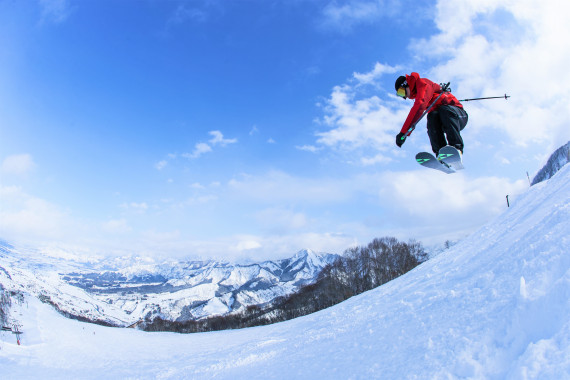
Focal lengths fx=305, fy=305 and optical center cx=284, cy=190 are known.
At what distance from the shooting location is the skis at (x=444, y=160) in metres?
6.25

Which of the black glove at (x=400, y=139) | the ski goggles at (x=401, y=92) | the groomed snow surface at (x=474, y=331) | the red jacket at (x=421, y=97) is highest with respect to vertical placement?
the ski goggles at (x=401, y=92)

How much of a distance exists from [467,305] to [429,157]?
175 inches

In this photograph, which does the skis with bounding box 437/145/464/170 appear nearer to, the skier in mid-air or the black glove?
the skier in mid-air

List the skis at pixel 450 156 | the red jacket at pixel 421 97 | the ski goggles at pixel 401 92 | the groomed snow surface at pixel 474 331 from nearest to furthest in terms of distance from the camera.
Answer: the groomed snow surface at pixel 474 331, the skis at pixel 450 156, the red jacket at pixel 421 97, the ski goggles at pixel 401 92

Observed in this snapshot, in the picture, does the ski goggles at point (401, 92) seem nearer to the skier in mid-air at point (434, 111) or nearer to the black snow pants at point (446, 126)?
the skier in mid-air at point (434, 111)

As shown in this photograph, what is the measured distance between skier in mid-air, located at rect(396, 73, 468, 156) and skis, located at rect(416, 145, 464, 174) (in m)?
0.24

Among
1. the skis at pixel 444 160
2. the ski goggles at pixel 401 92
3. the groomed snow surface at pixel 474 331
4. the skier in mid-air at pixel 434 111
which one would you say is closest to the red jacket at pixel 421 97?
the skier in mid-air at pixel 434 111

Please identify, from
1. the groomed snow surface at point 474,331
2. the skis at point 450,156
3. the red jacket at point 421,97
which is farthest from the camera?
the red jacket at point 421,97

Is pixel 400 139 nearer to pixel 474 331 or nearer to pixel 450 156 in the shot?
pixel 450 156

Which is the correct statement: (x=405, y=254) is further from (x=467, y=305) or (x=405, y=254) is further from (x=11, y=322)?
(x=11, y=322)

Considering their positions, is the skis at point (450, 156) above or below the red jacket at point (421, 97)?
below

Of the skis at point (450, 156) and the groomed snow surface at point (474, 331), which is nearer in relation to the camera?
the groomed snow surface at point (474, 331)

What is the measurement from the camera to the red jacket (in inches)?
253

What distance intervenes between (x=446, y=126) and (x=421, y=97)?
849 mm
